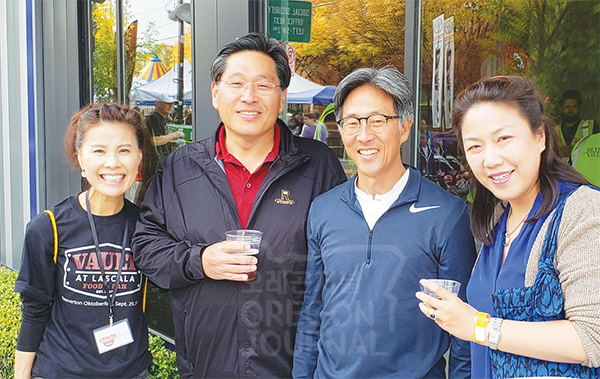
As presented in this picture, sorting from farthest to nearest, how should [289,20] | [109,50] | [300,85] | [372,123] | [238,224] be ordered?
[300,85] → [109,50] → [289,20] → [238,224] → [372,123]

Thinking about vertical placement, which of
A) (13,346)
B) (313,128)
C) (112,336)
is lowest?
(13,346)

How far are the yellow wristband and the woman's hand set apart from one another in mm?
11

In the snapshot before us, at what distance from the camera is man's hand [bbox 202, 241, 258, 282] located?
2379 millimetres

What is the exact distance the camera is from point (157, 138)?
521 centimetres

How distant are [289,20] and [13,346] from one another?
133 inches

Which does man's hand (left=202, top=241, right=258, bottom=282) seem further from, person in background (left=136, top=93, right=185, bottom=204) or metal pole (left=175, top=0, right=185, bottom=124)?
person in background (left=136, top=93, right=185, bottom=204)

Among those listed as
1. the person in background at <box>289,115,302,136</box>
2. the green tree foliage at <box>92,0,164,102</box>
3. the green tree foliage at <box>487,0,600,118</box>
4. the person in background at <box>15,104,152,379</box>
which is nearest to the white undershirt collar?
the person in background at <box>15,104,152,379</box>

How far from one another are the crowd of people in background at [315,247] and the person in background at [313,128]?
321 cm

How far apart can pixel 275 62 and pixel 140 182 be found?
2.70 m

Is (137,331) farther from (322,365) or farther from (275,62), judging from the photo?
(275,62)

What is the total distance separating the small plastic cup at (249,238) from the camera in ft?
7.89

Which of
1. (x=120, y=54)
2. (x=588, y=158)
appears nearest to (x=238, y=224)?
(x=120, y=54)

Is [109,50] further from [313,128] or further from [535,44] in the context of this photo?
[535,44]

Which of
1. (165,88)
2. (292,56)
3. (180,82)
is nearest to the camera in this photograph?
(180,82)
